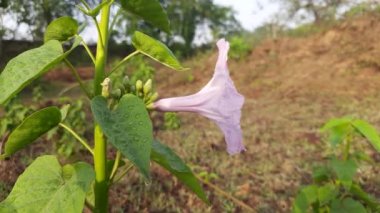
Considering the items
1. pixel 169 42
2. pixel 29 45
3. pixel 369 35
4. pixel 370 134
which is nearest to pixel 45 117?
pixel 370 134

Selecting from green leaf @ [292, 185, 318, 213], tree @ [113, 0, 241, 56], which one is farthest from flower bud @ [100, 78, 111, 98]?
tree @ [113, 0, 241, 56]

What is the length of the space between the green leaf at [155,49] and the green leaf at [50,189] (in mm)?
280

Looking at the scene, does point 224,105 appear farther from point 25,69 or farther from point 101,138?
point 25,69

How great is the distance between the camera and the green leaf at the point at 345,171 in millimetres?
1798

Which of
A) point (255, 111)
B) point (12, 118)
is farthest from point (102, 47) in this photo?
point (255, 111)

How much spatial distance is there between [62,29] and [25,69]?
227 millimetres

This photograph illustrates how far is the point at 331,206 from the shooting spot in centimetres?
178

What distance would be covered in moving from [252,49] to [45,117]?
1008 centimetres

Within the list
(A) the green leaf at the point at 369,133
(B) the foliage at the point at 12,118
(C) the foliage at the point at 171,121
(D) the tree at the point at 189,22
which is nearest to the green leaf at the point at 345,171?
(A) the green leaf at the point at 369,133

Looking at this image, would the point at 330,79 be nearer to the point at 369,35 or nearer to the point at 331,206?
the point at 369,35

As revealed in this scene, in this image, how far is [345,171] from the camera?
6.02 ft

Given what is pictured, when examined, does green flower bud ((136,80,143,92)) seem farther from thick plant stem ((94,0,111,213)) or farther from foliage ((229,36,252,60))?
foliage ((229,36,252,60))

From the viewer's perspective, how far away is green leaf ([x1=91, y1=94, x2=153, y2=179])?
0.78 metres

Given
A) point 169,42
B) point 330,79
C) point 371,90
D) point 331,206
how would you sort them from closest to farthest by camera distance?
1. point 331,206
2. point 371,90
3. point 330,79
4. point 169,42
